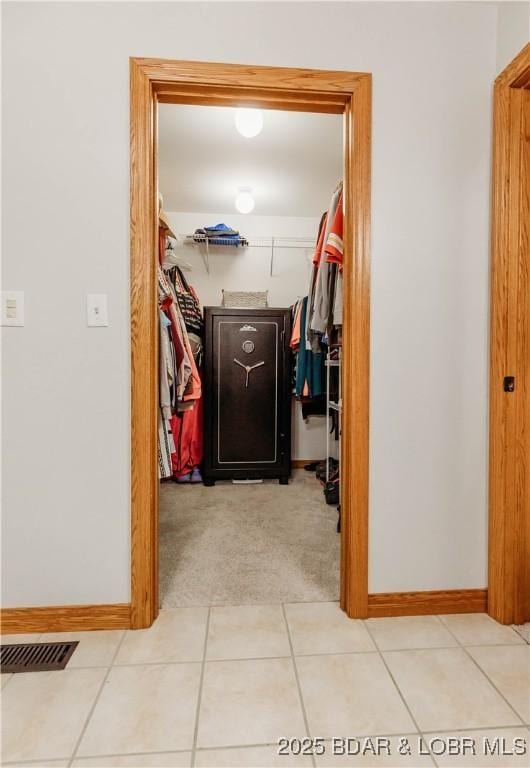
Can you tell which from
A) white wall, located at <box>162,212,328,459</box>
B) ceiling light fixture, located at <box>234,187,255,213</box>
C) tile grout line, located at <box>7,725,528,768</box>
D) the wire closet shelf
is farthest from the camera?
white wall, located at <box>162,212,328,459</box>

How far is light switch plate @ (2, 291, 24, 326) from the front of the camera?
155 centimetres

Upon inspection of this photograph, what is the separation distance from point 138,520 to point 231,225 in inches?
129

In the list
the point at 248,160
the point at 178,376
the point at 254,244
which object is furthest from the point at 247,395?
the point at 248,160

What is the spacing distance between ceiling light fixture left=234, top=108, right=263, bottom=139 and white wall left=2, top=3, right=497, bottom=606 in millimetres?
775

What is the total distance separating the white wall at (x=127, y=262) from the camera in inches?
60.9


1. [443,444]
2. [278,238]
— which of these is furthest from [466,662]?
[278,238]

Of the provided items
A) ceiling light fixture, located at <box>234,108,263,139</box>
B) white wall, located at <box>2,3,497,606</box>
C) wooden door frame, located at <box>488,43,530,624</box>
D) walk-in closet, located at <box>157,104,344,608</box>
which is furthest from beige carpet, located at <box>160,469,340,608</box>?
ceiling light fixture, located at <box>234,108,263,139</box>

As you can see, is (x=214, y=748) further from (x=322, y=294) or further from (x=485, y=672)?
(x=322, y=294)

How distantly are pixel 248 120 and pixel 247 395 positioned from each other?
1967 mm

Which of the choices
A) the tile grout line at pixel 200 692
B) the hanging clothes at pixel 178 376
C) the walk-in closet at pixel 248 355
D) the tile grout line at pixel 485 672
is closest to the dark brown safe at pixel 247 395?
the walk-in closet at pixel 248 355

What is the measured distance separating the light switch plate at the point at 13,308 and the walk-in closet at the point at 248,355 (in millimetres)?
567

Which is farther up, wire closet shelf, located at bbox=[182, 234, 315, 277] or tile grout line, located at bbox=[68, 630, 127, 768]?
wire closet shelf, located at bbox=[182, 234, 315, 277]

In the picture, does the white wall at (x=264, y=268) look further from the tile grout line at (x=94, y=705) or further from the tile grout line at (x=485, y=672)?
the tile grout line at (x=94, y=705)

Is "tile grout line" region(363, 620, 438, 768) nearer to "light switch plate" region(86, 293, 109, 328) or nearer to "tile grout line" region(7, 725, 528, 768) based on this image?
"tile grout line" region(7, 725, 528, 768)
